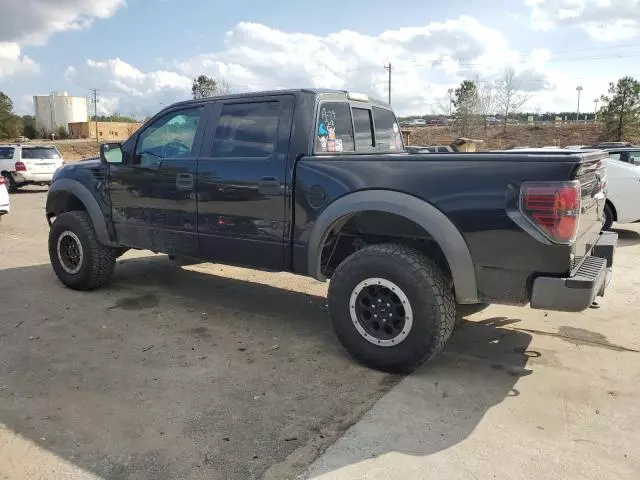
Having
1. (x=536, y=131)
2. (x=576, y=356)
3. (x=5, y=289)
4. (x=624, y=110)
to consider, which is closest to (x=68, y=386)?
(x=5, y=289)

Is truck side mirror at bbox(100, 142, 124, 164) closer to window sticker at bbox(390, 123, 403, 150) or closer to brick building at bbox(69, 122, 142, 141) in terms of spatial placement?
window sticker at bbox(390, 123, 403, 150)

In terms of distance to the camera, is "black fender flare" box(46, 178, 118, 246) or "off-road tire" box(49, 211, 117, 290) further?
"off-road tire" box(49, 211, 117, 290)

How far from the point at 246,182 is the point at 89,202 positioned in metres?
2.21

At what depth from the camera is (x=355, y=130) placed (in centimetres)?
→ 480

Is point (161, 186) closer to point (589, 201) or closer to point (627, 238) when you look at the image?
point (589, 201)

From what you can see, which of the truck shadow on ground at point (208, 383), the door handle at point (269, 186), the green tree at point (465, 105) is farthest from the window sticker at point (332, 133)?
the green tree at point (465, 105)

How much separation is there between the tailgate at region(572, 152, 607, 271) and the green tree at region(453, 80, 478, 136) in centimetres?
4249

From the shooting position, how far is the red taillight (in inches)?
121

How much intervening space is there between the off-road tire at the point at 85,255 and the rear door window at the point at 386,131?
9.97 ft

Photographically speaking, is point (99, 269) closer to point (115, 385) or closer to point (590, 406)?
point (115, 385)

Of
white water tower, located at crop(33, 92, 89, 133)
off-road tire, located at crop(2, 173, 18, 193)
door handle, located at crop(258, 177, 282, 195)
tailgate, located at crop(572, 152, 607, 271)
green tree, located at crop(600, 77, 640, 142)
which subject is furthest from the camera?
white water tower, located at crop(33, 92, 89, 133)

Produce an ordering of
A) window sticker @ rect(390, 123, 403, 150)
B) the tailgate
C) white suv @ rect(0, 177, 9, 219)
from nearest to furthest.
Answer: the tailgate, window sticker @ rect(390, 123, 403, 150), white suv @ rect(0, 177, 9, 219)

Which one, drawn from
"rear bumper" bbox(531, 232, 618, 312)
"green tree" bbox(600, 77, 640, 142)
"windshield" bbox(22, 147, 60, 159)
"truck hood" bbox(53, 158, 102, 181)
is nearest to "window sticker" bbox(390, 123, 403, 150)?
"rear bumper" bbox(531, 232, 618, 312)

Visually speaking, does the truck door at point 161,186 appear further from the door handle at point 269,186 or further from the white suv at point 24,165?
the white suv at point 24,165
